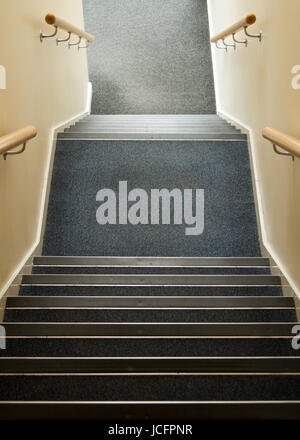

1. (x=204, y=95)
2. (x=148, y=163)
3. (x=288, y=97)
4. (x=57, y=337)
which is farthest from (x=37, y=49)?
(x=204, y=95)

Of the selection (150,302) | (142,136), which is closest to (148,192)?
(142,136)

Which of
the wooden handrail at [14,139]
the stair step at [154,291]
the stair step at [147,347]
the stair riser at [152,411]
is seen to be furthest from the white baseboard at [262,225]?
the wooden handrail at [14,139]

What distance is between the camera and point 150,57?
7.11m

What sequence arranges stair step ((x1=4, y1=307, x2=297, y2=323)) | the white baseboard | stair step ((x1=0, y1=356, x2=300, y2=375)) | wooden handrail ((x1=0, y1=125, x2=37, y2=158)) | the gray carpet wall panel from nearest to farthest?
stair step ((x1=0, y1=356, x2=300, y2=375)) < wooden handrail ((x1=0, y1=125, x2=37, y2=158)) < stair step ((x1=4, y1=307, x2=297, y2=323)) < the white baseboard < the gray carpet wall panel

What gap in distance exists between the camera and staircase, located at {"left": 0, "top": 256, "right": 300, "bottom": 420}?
6.20 feet

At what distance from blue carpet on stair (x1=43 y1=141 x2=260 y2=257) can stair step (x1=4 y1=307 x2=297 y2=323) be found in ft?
2.76

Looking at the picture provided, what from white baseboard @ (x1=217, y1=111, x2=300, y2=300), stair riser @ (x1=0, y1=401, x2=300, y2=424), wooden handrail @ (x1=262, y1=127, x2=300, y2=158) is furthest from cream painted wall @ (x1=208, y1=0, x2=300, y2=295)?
stair riser @ (x1=0, y1=401, x2=300, y2=424)

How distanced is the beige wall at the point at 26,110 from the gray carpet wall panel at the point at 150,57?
6.21 ft

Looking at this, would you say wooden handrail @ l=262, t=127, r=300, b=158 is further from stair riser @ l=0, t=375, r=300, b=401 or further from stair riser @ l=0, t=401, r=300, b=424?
stair riser @ l=0, t=401, r=300, b=424

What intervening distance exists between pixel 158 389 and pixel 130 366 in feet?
0.53

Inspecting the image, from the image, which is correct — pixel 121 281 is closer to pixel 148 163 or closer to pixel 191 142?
pixel 148 163

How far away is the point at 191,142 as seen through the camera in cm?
461

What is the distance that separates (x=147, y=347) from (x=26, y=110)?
5.77ft

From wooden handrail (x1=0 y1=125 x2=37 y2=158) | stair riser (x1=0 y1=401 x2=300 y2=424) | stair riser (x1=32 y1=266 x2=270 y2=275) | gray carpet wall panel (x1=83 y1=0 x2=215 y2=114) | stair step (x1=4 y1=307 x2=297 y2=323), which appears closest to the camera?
stair riser (x1=0 y1=401 x2=300 y2=424)
